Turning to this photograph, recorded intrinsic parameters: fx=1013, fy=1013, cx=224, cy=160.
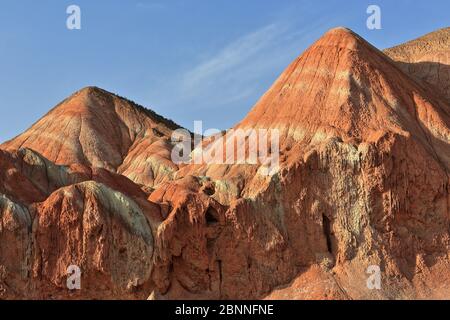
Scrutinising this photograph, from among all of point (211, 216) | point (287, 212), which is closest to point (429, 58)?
point (287, 212)

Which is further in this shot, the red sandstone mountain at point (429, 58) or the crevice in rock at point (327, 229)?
the red sandstone mountain at point (429, 58)

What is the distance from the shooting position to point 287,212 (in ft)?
187

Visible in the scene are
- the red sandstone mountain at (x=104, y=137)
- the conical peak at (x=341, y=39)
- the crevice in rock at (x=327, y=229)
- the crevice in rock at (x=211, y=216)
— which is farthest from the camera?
the red sandstone mountain at (x=104, y=137)

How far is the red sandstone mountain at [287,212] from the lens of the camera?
167 ft

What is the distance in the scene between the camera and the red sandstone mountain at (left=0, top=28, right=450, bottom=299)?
50750 millimetres

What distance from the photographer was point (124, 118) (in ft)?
395

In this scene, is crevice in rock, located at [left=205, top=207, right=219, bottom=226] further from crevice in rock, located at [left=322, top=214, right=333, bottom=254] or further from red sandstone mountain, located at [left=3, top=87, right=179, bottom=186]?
red sandstone mountain, located at [left=3, top=87, right=179, bottom=186]

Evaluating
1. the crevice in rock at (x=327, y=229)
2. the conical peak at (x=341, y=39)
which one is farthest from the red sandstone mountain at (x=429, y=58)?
the crevice in rock at (x=327, y=229)

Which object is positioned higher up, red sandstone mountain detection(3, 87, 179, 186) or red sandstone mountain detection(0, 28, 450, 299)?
red sandstone mountain detection(3, 87, 179, 186)

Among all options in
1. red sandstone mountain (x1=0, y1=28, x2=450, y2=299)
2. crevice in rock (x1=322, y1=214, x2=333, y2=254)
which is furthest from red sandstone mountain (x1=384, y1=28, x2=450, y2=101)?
crevice in rock (x1=322, y1=214, x2=333, y2=254)

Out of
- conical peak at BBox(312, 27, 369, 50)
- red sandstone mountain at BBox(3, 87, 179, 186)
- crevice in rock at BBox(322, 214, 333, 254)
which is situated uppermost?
red sandstone mountain at BBox(3, 87, 179, 186)

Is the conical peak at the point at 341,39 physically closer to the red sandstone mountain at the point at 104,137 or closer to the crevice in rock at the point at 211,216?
the crevice in rock at the point at 211,216

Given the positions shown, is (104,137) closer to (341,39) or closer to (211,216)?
(341,39)

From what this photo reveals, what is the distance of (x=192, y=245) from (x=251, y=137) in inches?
527
